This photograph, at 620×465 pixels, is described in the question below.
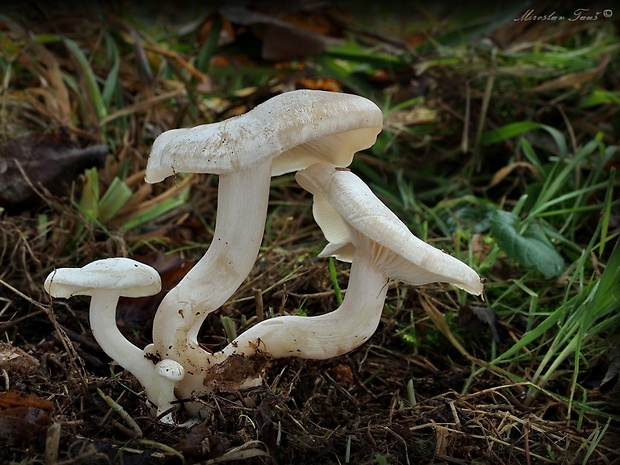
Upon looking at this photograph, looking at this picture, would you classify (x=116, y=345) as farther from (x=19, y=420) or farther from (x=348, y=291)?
(x=348, y=291)

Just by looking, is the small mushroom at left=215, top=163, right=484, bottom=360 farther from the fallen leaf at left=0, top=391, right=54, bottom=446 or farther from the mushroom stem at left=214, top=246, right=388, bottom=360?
the fallen leaf at left=0, top=391, right=54, bottom=446

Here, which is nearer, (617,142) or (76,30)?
(617,142)

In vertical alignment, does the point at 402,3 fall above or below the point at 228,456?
above

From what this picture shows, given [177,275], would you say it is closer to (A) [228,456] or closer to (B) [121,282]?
(B) [121,282]

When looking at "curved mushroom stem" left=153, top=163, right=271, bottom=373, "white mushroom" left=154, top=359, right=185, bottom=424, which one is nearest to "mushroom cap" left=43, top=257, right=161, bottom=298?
"curved mushroom stem" left=153, top=163, right=271, bottom=373

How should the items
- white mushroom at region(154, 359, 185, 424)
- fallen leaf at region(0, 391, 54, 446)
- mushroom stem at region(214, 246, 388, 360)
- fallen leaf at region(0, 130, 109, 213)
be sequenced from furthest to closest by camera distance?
fallen leaf at region(0, 130, 109, 213)
mushroom stem at region(214, 246, 388, 360)
white mushroom at region(154, 359, 185, 424)
fallen leaf at region(0, 391, 54, 446)

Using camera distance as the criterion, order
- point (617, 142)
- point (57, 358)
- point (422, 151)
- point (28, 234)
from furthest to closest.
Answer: point (422, 151)
point (617, 142)
point (28, 234)
point (57, 358)

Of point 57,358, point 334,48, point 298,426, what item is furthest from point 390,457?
point 334,48
